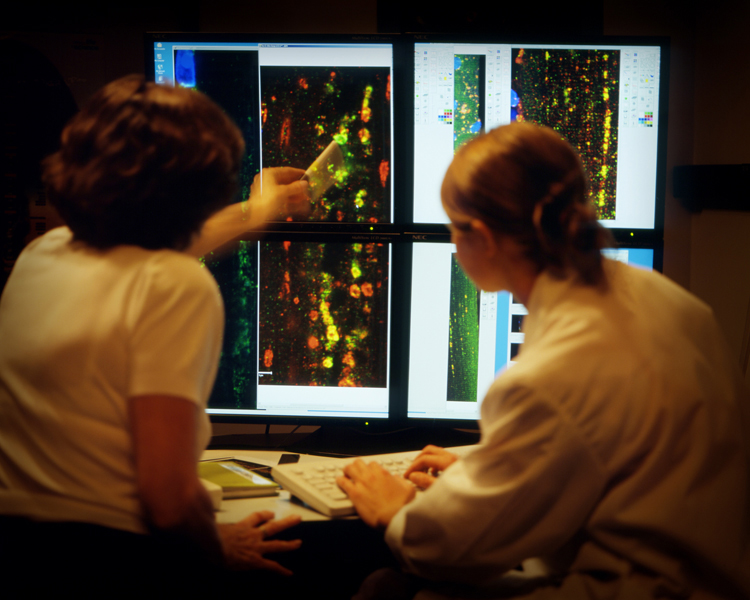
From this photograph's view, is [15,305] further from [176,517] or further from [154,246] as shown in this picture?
[176,517]

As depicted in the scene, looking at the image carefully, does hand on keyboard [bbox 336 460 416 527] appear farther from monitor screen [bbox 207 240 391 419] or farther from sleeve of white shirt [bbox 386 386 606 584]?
monitor screen [bbox 207 240 391 419]

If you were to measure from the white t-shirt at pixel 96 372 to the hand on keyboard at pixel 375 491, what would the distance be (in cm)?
38

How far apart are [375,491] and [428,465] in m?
0.18

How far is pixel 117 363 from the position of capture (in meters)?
0.87

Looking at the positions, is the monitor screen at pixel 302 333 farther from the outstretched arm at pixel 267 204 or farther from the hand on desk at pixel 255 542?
the hand on desk at pixel 255 542

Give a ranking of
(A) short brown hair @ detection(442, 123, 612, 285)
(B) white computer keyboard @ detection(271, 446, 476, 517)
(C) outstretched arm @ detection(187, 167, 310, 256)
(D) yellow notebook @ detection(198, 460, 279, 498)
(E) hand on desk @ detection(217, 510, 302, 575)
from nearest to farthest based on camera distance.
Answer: (A) short brown hair @ detection(442, 123, 612, 285), (E) hand on desk @ detection(217, 510, 302, 575), (B) white computer keyboard @ detection(271, 446, 476, 517), (D) yellow notebook @ detection(198, 460, 279, 498), (C) outstretched arm @ detection(187, 167, 310, 256)

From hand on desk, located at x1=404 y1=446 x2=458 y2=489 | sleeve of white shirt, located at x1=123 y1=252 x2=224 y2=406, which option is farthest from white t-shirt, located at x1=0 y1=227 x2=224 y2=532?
hand on desk, located at x1=404 y1=446 x2=458 y2=489

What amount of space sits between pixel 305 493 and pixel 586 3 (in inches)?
64.8

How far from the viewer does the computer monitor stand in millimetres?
1633

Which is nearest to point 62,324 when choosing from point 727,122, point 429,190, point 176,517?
point 176,517

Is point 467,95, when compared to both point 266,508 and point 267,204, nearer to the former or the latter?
point 267,204

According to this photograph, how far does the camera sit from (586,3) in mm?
1921

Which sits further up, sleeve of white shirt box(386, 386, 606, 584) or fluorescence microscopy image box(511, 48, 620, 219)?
fluorescence microscopy image box(511, 48, 620, 219)

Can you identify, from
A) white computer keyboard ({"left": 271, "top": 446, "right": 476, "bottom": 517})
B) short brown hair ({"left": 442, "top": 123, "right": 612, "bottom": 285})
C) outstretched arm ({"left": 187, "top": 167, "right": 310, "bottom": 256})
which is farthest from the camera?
outstretched arm ({"left": 187, "top": 167, "right": 310, "bottom": 256})
